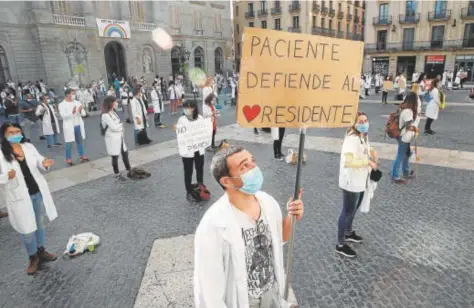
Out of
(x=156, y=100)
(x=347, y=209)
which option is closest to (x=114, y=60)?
(x=156, y=100)

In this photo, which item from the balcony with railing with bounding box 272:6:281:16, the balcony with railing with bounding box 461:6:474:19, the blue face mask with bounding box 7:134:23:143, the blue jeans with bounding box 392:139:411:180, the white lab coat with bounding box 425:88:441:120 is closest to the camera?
the blue face mask with bounding box 7:134:23:143

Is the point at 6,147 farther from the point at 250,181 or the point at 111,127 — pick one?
the point at 250,181

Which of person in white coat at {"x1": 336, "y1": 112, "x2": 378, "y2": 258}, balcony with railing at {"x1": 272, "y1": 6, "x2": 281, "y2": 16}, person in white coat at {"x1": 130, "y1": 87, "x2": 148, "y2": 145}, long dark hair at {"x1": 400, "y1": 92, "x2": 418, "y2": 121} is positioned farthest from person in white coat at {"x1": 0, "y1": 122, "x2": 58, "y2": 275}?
balcony with railing at {"x1": 272, "y1": 6, "x2": 281, "y2": 16}

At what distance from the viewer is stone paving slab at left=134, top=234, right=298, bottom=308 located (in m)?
3.18

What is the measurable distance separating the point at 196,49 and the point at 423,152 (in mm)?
32661

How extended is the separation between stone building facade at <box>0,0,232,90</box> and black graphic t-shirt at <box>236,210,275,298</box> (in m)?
24.3

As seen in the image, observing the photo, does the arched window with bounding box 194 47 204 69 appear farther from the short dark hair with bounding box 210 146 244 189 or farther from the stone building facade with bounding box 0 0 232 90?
the short dark hair with bounding box 210 146 244 189

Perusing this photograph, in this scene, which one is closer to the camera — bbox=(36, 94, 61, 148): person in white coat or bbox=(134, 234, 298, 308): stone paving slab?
bbox=(134, 234, 298, 308): stone paving slab

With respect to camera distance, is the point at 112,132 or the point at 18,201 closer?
the point at 18,201

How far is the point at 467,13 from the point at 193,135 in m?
39.0

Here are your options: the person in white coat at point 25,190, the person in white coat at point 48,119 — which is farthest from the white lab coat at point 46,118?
the person in white coat at point 25,190

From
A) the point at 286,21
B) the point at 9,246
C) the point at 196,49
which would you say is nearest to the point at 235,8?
the point at 286,21

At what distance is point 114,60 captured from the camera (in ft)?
106

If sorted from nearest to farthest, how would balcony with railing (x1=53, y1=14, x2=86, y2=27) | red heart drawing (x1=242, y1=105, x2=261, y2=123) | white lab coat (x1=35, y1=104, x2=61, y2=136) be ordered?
red heart drawing (x1=242, y1=105, x2=261, y2=123) < white lab coat (x1=35, y1=104, x2=61, y2=136) < balcony with railing (x1=53, y1=14, x2=86, y2=27)
